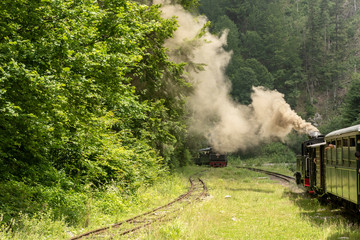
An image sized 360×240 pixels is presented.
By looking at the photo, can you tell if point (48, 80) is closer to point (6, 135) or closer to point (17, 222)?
point (6, 135)

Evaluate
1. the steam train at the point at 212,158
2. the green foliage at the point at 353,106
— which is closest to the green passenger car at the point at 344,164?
the green foliage at the point at 353,106

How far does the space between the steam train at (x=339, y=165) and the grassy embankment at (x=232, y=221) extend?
2.95ft

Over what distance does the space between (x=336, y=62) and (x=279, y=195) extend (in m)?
78.5

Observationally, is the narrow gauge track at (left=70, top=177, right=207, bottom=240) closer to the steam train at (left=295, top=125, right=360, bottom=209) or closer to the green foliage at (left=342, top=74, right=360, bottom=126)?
the steam train at (left=295, top=125, right=360, bottom=209)

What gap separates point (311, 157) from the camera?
18.4m

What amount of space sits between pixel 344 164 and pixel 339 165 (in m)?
0.58

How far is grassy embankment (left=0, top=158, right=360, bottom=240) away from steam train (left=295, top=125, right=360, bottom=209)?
90 centimetres

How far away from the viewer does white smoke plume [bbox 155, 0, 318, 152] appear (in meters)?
25.5

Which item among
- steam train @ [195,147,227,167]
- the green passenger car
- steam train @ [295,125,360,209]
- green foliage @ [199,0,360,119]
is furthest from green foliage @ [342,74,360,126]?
the green passenger car

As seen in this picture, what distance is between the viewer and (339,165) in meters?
12.3

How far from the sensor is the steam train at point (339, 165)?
34.6 ft

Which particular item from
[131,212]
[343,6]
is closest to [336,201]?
[131,212]

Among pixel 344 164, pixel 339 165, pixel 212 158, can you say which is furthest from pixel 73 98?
pixel 212 158

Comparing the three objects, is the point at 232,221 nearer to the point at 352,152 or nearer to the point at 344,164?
the point at 344,164
